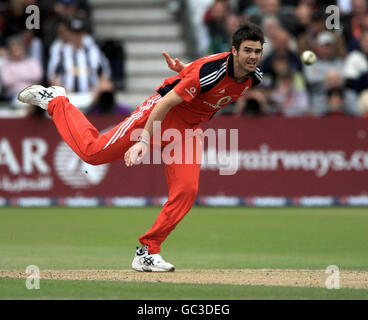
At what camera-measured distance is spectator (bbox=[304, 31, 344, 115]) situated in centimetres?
1875

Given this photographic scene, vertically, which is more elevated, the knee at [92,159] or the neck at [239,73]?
the neck at [239,73]

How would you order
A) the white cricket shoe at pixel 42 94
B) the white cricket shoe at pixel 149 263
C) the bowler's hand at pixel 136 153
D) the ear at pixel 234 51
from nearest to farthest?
the bowler's hand at pixel 136 153
the ear at pixel 234 51
the white cricket shoe at pixel 149 263
the white cricket shoe at pixel 42 94

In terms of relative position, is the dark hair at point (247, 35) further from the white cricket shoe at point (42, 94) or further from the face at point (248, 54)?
the white cricket shoe at point (42, 94)

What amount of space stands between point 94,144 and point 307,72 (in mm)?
9457

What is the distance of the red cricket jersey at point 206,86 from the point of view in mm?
9391

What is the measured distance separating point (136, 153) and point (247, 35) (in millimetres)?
1667

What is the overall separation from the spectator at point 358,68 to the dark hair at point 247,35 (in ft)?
31.8

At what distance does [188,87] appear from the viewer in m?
9.36

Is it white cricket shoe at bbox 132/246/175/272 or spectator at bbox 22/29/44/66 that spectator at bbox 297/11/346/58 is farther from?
white cricket shoe at bbox 132/246/175/272

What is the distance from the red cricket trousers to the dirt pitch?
0.47m

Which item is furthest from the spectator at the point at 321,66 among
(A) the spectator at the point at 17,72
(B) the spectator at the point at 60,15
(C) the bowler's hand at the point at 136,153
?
(C) the bowler's hand at the point at 136,153

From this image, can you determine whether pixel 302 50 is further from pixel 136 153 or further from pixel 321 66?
pixel 136 153

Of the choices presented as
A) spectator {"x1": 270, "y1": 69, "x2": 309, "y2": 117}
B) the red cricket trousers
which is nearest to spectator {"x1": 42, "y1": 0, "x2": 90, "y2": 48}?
spectator {"x1": 270, "y1": 69, "x2": 309, "y2": 117}
